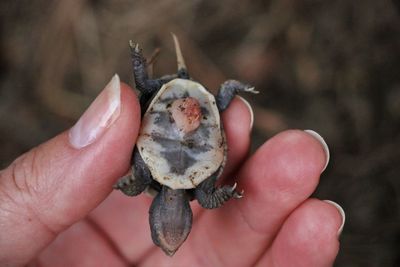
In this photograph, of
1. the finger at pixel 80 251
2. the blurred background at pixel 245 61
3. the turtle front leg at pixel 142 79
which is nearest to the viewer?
the turtle front leg at pixel 142 79

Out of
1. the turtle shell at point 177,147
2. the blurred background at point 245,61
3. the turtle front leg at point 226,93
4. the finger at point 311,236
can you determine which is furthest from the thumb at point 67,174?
the blurred background at point 245,61

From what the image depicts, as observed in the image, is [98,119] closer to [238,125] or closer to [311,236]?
[238,125]

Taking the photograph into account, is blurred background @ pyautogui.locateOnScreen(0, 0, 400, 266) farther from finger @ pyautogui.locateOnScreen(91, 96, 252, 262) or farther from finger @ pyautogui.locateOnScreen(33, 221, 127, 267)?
finger @ pyautogui.locateOnScreen(33, 221, 127, 267)

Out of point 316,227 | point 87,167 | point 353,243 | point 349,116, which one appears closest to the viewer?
point 87,167

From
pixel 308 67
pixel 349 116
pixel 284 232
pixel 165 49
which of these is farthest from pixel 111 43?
pixel 284 232

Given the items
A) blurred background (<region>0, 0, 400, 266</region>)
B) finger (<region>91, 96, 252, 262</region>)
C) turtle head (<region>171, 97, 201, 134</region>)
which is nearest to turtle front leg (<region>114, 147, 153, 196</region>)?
turtle head (<region>171, 97, 201, 134</region>)

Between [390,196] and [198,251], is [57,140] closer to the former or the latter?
[198,251]

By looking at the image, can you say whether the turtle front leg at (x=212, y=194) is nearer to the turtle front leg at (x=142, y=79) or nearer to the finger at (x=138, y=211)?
the finger at (x=138, y=211)

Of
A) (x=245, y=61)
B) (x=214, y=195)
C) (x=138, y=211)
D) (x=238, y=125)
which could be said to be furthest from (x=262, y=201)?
(x=245, y=61)
